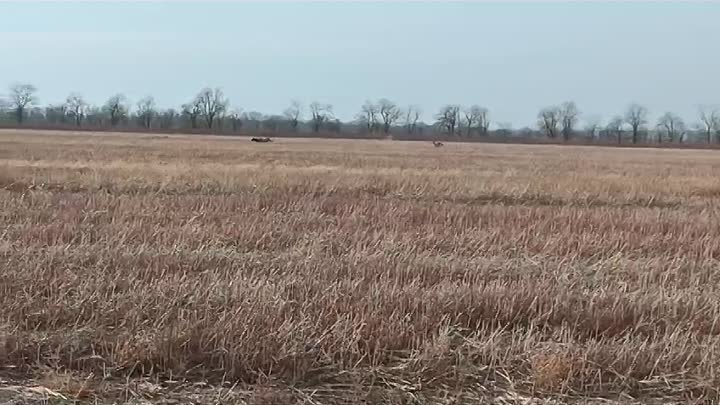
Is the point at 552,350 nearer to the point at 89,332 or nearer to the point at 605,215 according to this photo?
the point at 89,332

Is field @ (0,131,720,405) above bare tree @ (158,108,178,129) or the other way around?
the other way around

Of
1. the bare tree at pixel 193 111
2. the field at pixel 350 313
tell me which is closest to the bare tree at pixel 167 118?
the bare tree at pixel 193 111

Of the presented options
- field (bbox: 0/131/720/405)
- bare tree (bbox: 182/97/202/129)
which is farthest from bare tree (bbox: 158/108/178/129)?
field (bbox: 0/131/720/405)

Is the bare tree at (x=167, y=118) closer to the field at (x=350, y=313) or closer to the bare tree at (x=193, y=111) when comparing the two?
the bare tree at (x=193, y=111)

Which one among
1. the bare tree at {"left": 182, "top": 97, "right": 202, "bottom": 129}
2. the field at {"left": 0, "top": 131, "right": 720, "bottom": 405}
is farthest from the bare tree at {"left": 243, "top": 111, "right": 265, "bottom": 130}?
the field at {"left": 0, "top": 131, "right": 720, "bottom": 405}

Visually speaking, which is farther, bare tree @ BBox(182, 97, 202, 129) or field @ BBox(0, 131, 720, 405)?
bare tree @ BBox(182, 97, 202, 129)

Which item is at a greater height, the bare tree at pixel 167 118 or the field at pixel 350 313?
the bare tree at pixel 167 118

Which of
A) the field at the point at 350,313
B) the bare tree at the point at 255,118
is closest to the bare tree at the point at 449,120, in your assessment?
the bare tree at the point at 255,118

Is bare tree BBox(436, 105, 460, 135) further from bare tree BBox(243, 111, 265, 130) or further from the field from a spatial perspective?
the field

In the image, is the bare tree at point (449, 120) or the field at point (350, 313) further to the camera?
the bare tree at point (449, 120)

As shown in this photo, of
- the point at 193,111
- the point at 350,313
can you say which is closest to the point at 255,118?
the point at 193,111

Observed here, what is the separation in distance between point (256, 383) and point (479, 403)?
4.56 feet

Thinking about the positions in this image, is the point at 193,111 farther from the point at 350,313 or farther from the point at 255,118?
the point at 350,313

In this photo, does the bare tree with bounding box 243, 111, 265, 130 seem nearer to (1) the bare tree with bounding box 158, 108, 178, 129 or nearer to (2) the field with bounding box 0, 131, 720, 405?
(1) the bare tree with bounding box 158, 108, 178, 129
